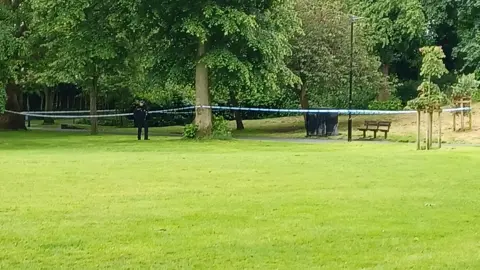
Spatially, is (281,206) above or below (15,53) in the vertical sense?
below

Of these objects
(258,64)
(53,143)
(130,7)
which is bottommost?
(53,143)

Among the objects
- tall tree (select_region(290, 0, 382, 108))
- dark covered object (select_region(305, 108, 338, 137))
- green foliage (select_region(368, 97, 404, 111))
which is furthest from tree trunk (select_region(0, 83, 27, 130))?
green foliage (select_region(368, 97, 404, 111))

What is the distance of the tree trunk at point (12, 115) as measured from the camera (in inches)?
1668

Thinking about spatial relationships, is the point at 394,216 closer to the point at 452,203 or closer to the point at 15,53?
the point at 452,203

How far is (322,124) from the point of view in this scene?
3616cm

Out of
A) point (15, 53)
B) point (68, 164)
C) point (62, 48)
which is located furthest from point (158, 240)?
point (15, 53)

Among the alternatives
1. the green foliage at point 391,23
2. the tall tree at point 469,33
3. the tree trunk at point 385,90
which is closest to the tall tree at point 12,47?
the green foliage at point 391,23

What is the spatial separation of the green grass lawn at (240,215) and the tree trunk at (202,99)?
13246 mm

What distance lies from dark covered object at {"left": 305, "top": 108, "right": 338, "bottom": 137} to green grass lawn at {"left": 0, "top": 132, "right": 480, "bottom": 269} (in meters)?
17.3

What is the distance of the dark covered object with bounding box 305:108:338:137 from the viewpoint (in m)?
36.1

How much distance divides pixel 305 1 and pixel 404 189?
28.3 metres

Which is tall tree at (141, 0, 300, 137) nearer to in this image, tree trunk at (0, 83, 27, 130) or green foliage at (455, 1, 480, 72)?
tree trunk at (0, 83, 27, 130)

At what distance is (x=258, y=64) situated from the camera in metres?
32.2

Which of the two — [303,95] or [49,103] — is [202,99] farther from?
[49,103]
